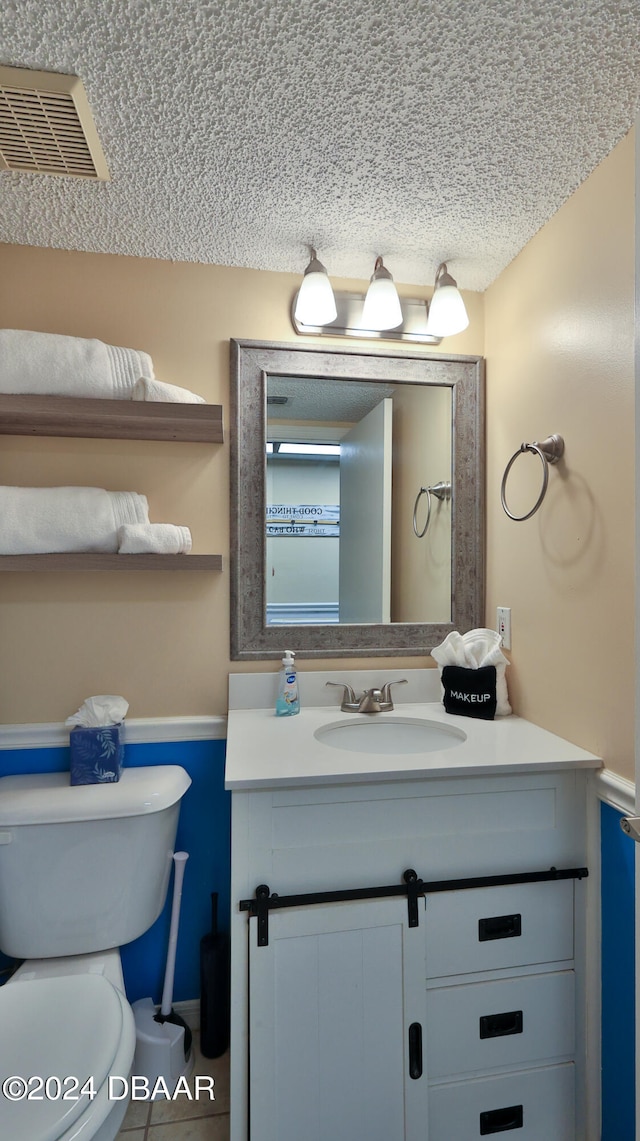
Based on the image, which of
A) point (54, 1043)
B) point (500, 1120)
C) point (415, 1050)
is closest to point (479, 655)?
point (415, 1050)

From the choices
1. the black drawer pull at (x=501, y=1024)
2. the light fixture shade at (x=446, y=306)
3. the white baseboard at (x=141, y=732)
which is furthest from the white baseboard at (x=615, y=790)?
the light fixture shade at (x=446, y=306)

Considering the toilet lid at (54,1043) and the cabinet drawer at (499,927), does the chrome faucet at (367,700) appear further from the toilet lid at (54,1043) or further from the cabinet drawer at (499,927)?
the toilet lid at (54,1043)

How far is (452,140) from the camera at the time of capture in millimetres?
1155

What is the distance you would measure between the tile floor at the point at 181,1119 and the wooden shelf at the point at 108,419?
5.29ft

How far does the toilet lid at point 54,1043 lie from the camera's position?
0.85m

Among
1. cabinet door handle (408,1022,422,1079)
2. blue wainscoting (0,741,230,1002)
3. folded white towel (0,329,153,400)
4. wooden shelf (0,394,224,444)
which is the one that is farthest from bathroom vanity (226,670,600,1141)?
folded white towel (0,329,153,400)

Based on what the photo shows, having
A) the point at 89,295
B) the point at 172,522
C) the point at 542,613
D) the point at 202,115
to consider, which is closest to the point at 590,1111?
the point at 542,613

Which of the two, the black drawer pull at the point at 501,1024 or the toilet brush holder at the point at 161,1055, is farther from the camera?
the toilet brush holder at the point at 161,1055

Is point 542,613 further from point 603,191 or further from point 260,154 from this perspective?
point 260,154

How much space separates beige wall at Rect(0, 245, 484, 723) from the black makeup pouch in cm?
40

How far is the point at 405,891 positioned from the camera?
1143mm

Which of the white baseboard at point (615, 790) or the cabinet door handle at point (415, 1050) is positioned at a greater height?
the white baseboard at point (615, 790)

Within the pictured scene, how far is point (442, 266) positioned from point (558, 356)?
471 mm

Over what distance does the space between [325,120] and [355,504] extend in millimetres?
881
